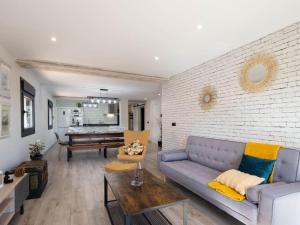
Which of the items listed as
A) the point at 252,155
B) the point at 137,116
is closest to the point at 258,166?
the point at 252,155

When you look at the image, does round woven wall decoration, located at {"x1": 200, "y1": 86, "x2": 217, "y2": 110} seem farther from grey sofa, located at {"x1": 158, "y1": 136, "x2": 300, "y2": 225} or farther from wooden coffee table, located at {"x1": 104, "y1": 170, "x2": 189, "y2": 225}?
wooden coffee table, located at {"x1": 104, "y1": 170, "x2": 189, "y2": 225}

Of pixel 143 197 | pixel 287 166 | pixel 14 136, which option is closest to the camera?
pixel 143 197

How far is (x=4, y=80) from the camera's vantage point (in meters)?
2.72

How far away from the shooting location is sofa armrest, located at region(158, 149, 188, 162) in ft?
11.0

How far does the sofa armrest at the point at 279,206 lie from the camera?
1538 millimetres

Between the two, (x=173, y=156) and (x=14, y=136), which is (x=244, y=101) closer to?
(x=173, y=156)

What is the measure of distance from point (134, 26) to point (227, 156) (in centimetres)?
236

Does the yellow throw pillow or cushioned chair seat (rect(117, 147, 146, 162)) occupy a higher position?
the yellow throw pillow

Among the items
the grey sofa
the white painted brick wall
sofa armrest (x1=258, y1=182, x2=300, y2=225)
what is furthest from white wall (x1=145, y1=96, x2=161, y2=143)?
sofa armrest (x1=258, y1=182, x2=300, y2=225)

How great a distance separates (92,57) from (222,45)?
232cm

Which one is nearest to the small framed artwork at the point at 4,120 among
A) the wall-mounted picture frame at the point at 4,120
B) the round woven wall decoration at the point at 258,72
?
the wall-mounted picture frame at the point at 4,120

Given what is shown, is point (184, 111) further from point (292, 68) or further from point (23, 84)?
point (23, 84)

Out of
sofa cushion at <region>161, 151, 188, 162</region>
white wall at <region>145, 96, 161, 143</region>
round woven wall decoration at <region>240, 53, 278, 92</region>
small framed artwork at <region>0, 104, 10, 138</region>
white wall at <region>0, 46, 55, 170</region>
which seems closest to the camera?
round woven wall decoration at <region>240, 53, 278, 92</region>

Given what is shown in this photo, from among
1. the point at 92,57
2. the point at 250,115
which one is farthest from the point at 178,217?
the point at 92,57
